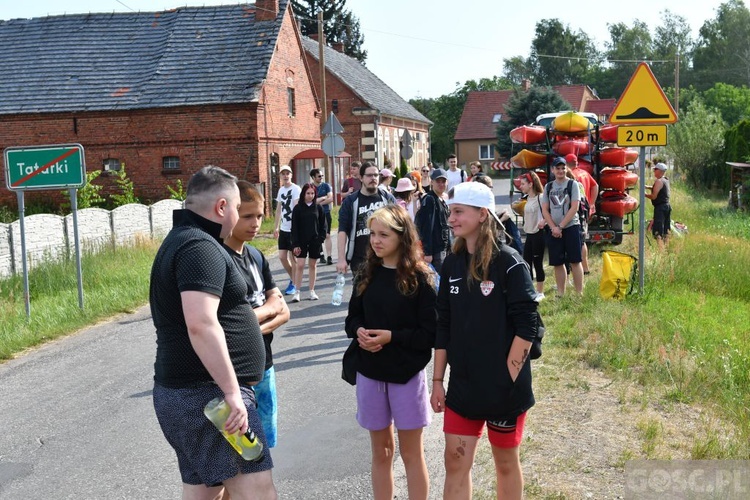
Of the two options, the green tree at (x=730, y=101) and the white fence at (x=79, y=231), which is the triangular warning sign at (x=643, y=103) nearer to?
the white fence at (x=79, y=231)

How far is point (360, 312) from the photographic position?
4.59 m

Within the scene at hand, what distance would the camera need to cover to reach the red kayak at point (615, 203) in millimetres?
16266

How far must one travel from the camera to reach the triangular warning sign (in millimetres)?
9273

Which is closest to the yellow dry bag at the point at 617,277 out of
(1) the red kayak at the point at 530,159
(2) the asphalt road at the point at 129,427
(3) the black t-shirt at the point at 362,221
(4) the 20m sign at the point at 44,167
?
(3) the black t-shirt at the point at 362,221

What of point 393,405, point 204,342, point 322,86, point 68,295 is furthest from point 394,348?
point 322,86

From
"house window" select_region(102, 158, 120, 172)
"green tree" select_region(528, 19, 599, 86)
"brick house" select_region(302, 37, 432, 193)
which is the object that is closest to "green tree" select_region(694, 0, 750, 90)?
"green tree" select_region(528, 19, 599, 86)

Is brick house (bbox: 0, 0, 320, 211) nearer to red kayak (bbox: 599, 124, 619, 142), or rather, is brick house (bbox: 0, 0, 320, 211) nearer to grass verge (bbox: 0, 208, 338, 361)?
grass verge (bbox: 0, 208, 338, 361)

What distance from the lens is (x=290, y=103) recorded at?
107 feet

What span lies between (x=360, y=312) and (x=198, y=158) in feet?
83.3

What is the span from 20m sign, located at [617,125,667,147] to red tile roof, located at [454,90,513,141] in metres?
67.9

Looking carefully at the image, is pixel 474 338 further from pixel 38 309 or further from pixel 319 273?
pixel 319 273

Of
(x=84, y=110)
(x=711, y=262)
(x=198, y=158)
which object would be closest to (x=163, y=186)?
(x=198, y=158)

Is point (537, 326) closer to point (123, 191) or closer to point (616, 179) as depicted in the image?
point (616, 179)

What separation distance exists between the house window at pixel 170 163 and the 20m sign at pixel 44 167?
17976mm
